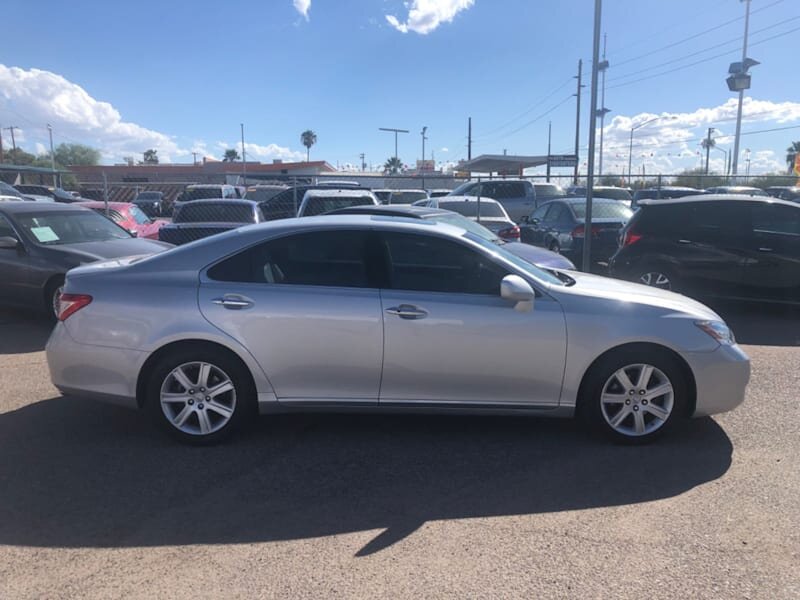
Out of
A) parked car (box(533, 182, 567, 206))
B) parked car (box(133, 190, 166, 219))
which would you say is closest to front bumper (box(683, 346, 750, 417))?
parked car (box(533, 182, 567, 206))

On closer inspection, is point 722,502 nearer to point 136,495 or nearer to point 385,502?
point 385,502

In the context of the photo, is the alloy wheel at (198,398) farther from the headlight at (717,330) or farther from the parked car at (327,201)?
the parked car at (327,201)

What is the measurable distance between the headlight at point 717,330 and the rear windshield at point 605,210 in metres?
8.24

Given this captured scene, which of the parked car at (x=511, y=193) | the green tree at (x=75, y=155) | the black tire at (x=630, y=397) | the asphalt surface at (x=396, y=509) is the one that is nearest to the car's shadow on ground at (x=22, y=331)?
the asphalt surface at (x=396, y=509)

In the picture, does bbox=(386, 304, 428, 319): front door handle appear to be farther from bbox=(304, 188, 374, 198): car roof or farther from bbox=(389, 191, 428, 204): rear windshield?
bbox=(389, 191, 428, 204): rear windshield

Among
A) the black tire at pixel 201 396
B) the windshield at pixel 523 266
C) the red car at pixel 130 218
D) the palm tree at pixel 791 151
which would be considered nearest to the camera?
the black tire at pixel 201 396

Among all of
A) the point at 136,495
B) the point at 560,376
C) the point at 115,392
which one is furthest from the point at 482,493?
the point at 115,392

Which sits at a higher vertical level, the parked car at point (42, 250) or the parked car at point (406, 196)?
the parked car at point (406, 196)

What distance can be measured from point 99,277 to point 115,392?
2.68 ft

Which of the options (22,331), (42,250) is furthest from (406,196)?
(22,331)

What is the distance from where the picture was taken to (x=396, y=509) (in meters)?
3.48

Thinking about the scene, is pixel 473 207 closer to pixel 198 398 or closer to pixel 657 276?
pixel 657 276

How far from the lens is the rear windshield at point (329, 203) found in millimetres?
12062

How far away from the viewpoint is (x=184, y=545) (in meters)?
3.15
